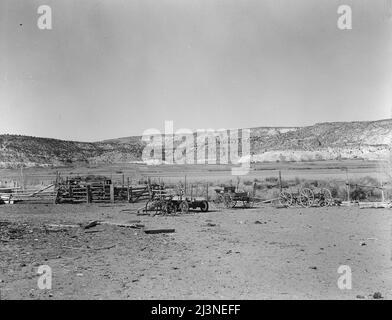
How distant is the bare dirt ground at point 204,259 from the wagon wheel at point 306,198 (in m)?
5.02

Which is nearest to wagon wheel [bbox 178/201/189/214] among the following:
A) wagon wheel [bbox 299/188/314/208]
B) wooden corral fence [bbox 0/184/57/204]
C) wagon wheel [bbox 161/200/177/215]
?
wagon wheel [bbox 161/200/177/215]

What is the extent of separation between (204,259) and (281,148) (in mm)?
92731

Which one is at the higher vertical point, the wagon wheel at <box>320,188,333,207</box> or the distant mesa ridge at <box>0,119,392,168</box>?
the distant mesa ridge at <box>0,119,392,168</box>

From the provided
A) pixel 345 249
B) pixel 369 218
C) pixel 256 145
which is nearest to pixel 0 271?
pixel 345 249

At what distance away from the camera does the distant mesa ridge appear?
8788 centimetres

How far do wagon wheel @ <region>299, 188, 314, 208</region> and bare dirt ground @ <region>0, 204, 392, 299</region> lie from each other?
5.02m

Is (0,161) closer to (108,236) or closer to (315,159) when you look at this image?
(315,159)

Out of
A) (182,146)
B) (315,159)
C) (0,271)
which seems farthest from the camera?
(182,146)

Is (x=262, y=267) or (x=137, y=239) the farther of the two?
(x=137, y=239)

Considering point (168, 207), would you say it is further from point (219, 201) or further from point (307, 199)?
point (307, 199)

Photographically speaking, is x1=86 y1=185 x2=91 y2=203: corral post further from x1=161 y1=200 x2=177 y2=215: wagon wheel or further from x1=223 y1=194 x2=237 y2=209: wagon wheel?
x1=223 y1=194 x2=237 y2=209: wagon wheel

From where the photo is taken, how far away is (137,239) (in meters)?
12.2

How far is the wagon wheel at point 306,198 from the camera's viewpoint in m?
21.3
